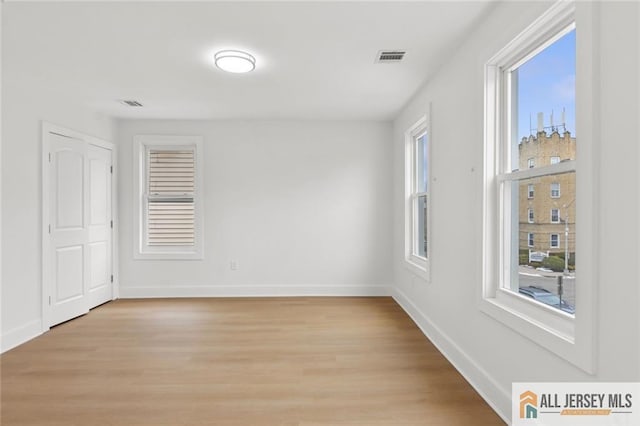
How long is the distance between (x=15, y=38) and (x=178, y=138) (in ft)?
8.38

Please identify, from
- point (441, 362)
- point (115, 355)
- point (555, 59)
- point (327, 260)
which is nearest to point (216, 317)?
point (115, 355)

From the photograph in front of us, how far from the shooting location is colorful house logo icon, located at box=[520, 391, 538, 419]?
6.14ft

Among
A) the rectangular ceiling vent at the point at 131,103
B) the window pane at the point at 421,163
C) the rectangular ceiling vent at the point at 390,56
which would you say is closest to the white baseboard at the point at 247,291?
the window pane at the point at 421,163

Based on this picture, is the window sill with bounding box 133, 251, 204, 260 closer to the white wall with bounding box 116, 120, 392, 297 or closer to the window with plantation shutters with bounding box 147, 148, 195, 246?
the white wall with bounding box 116, 120, 392, 297

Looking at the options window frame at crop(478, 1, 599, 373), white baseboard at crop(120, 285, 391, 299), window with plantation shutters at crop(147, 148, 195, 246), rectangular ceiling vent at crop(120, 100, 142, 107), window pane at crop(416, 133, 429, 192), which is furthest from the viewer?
window with plantation shutters at crop(147, 148, 195, 246)

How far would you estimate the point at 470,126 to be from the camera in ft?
8.71

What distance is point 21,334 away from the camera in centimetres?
347

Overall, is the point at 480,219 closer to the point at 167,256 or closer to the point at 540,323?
the point at 540,323

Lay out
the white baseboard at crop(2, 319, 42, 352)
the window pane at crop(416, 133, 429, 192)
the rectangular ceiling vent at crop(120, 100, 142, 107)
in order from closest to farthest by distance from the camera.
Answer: the white baseboard at crop(2, 319, 42, 352) < the rectangular ceiling vent at crop(120, 100, 142, 107) < the window pane at crop(416, 133, 429, 192)

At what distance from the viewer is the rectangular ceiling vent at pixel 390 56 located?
2929mm

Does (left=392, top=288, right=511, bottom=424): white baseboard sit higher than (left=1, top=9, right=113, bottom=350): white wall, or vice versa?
(left=1, top=9, right=113, bottom=350): white wall

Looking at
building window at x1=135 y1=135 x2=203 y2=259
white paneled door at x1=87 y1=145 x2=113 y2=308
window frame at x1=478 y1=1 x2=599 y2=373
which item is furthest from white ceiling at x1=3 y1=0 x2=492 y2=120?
building window at x1=135 y1=135 x2=203 y2=259

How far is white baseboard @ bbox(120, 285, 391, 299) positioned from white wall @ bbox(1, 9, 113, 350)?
4.96ft

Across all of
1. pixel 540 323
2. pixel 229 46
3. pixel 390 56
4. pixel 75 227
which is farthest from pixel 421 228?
pixel 75 227
